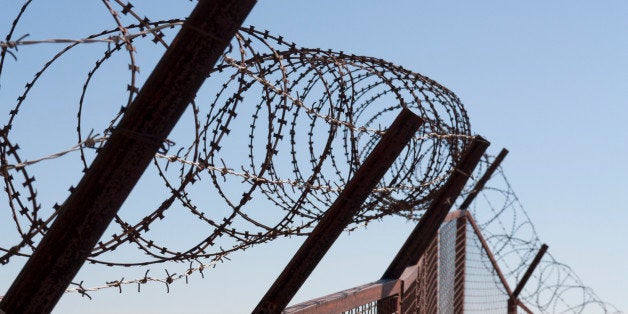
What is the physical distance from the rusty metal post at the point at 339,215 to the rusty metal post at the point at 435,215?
1745 mm

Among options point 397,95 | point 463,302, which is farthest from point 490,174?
point 397,95

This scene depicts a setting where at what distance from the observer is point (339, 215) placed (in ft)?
14.0

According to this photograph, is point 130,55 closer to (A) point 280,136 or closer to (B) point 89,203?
(B) point 89,203

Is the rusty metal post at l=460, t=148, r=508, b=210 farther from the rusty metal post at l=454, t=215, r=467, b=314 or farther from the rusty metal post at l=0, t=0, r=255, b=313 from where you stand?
the rusty metal post at l=0, t=0, r=255, b=313

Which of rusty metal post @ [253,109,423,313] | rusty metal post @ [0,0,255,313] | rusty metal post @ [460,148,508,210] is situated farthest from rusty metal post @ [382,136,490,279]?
rusty metal post @ [0,0,255,313]

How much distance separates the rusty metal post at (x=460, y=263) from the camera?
29.2ft

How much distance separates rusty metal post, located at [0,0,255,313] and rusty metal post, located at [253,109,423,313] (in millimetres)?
1503

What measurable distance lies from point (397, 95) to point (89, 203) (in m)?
2.95

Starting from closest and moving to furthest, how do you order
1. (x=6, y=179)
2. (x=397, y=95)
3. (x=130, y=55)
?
(x=130, y=55), (x=6, y=179), (x=397, y=95)

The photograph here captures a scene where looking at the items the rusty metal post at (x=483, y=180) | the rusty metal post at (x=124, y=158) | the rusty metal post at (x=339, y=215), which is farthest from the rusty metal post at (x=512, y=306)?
the rusty metal post at (x=124, y=158)

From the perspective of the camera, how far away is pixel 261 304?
4.01 meters

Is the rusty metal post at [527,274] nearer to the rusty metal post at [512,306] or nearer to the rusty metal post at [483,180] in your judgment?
the rusty metal post at [512,306]

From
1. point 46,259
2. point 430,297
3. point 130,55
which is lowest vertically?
point 46,259

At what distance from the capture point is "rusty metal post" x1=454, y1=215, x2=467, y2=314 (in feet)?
29.2
